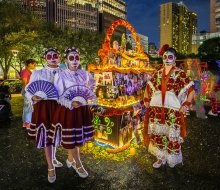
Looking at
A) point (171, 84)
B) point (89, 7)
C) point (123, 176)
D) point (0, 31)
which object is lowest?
point (123, 176)

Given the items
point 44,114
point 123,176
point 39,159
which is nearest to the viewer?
point 44,114

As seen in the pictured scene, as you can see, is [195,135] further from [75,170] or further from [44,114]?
[44,114]

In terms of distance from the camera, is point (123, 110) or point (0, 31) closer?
point (123, 110)

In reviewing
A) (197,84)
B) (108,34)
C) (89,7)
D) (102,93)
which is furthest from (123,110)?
(89,7)

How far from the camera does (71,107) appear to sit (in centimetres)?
421

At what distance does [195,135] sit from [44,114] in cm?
477

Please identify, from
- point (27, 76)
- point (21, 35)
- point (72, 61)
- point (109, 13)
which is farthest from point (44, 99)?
point (109, 13)

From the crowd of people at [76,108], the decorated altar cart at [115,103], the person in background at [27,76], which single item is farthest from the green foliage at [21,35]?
the crowd of people at [76,108]

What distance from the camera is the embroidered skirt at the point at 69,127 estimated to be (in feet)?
14.0

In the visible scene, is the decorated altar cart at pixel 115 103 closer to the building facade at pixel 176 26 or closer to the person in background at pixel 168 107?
the person in background at pixel 168 107

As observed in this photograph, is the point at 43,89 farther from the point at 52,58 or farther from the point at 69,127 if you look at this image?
the point at 69,127

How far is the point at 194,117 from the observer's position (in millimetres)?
10422

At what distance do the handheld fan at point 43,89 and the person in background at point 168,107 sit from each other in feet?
6.04

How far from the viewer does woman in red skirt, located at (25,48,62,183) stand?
4227 mm
